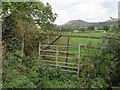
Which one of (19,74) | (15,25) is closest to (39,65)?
(19,74)

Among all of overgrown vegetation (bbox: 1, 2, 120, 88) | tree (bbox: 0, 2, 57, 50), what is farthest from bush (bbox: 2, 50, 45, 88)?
tree (bbox: 0, 2, 57, 50)

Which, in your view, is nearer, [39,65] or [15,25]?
[39,65]

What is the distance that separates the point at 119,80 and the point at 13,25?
4.57 m

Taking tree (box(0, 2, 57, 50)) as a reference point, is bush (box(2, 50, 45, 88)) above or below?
below

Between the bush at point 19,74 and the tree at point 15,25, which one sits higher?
the tree at point 15,25

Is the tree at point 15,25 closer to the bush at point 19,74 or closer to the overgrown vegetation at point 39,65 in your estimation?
the overgrown vegetation at point 39,65

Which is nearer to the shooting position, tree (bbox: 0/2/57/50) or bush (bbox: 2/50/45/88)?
bush (bbox: 2/50/45/88)

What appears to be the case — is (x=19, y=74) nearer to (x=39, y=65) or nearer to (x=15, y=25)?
(x=39, y=65)

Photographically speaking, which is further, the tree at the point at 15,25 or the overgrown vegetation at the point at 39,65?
the tree at the point at 15,25

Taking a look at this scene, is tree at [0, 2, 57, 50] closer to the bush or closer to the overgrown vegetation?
the overgrown vegetation

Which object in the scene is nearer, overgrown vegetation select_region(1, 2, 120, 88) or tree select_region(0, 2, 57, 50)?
overgrown vegetation select_region(1, 2, 120, 88)

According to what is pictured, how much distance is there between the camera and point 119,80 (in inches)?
113

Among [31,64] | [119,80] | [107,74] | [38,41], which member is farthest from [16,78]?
[119,80]

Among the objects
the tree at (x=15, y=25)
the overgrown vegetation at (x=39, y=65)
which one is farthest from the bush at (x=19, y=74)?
the tree at (x=15, y=25)
